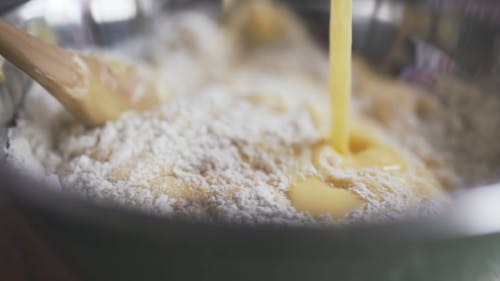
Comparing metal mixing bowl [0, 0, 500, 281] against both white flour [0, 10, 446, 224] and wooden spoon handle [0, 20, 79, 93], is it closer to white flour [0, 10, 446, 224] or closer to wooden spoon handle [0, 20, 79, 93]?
white flour [0, 10, 446, 224]

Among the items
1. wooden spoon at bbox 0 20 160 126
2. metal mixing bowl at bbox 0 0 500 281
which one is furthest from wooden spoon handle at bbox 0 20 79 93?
metal mixing bowl at bbox 0 0 500 281

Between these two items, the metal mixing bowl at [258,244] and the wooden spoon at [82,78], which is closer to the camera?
the metal mixing bowl at [258,244]

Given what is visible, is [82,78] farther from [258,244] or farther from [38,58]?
[258,244]

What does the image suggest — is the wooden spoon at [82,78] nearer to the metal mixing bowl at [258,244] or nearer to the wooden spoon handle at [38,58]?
the wooden spoon handle at [38,58]

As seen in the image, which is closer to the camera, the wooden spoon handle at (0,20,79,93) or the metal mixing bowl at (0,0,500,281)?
the metal mixing bowl at (0,0,500,281)

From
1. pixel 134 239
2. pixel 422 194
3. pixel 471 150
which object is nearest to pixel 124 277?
pixel 134 239

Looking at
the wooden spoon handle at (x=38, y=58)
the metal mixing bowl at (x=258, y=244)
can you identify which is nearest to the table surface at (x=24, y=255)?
the metal mixing bowl at (x=258, y=244)

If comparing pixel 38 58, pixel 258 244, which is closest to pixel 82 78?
pixel 38 58
